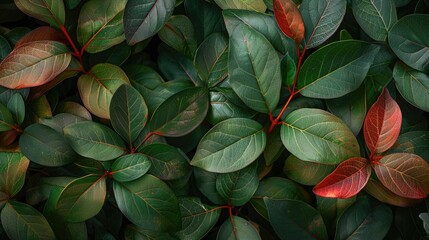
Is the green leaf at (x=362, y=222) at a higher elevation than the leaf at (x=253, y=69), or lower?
lower

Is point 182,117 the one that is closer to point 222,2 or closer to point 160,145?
point 160,145

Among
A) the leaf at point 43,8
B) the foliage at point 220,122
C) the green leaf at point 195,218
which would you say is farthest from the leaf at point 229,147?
the leaf at point 43,8

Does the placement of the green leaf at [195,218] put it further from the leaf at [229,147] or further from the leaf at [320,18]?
the leaf at [320,18]

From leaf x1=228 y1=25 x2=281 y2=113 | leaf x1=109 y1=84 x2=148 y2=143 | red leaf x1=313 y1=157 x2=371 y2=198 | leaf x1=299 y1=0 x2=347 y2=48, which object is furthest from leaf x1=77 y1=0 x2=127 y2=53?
red leaf x1=313 y1=157 x2=371 y2=198

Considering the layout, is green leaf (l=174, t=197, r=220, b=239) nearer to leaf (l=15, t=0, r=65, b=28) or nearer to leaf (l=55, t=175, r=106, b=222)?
A: leaf (l=55, t=175, r=106, b=222)

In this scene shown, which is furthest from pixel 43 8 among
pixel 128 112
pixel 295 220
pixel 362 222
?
pixel 362 222

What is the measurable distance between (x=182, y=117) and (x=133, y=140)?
A: 10 cm

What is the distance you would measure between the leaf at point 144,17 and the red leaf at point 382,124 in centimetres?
39

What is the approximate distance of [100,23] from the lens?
0.95 m

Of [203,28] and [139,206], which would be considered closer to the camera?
[139,206]

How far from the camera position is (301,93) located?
0.91 m

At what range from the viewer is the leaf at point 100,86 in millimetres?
938

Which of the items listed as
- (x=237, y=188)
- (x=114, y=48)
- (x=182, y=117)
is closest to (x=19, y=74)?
(x=114, y=48)

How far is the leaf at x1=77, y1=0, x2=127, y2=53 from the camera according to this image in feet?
3.11
